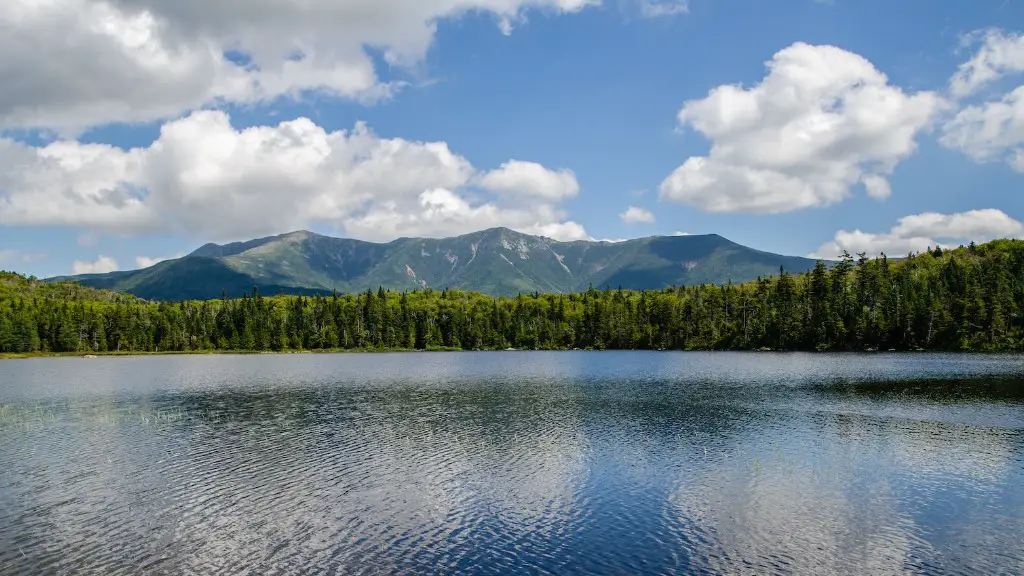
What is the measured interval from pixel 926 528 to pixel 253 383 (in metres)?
118

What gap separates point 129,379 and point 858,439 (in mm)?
140312

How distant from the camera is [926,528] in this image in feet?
111

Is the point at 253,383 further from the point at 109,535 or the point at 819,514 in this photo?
the point at 819,514

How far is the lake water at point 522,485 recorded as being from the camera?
30.5m

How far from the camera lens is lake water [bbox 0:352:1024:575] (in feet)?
100

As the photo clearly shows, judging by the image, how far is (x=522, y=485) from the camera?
43688 millimetres

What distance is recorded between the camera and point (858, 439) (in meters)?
57.9

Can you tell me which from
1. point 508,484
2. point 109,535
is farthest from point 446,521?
point 109,535

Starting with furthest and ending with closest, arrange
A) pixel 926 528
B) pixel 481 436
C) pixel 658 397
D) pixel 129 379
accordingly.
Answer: pixel 129 379, pixel 658 397, pixel 481 436, pixel 926 528

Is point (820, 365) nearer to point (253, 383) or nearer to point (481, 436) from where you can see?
point (481, 436)

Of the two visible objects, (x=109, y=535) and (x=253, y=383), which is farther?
(x=253, y=383)

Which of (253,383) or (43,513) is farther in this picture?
(253,383)

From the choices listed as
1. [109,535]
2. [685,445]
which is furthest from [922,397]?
[109,535]

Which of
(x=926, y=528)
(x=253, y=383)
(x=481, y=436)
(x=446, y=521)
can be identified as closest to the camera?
(x=926, y=528)
